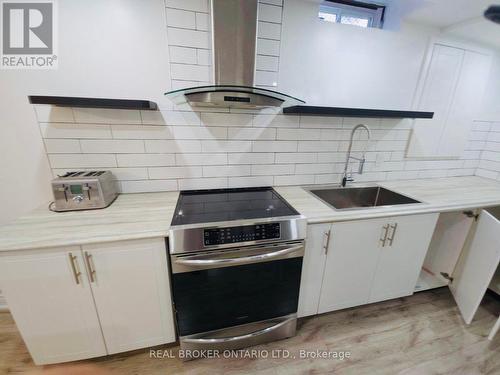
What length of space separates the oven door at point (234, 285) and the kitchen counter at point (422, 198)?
0.28 metres

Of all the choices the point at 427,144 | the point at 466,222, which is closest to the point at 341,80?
the point at 427,144

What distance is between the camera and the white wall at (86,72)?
46.9 inches

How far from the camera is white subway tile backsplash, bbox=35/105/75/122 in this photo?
4.15 ft

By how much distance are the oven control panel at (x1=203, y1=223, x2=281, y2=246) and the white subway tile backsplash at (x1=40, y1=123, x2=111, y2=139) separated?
981 millimetres

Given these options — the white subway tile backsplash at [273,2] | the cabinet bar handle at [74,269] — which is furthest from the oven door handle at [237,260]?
the white subway tile backsplash at [273,2]

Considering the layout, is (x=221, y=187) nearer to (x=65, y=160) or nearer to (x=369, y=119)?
(x=65, y=160)

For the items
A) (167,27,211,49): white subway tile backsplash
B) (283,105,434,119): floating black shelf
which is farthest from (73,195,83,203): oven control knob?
(283,105,434,119): floating black shelf

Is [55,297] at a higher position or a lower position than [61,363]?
higher

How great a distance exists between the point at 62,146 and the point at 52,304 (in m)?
0.92

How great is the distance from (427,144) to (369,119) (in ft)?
2.28

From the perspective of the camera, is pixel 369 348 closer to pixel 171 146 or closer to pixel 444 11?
pixel 171 146

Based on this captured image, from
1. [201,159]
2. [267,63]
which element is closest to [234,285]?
[201,159]

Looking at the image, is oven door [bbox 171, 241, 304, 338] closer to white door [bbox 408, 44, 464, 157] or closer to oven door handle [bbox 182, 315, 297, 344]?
oven door handle [bbox 182, 315, 297, 344]

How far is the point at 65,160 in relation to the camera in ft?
4.46
